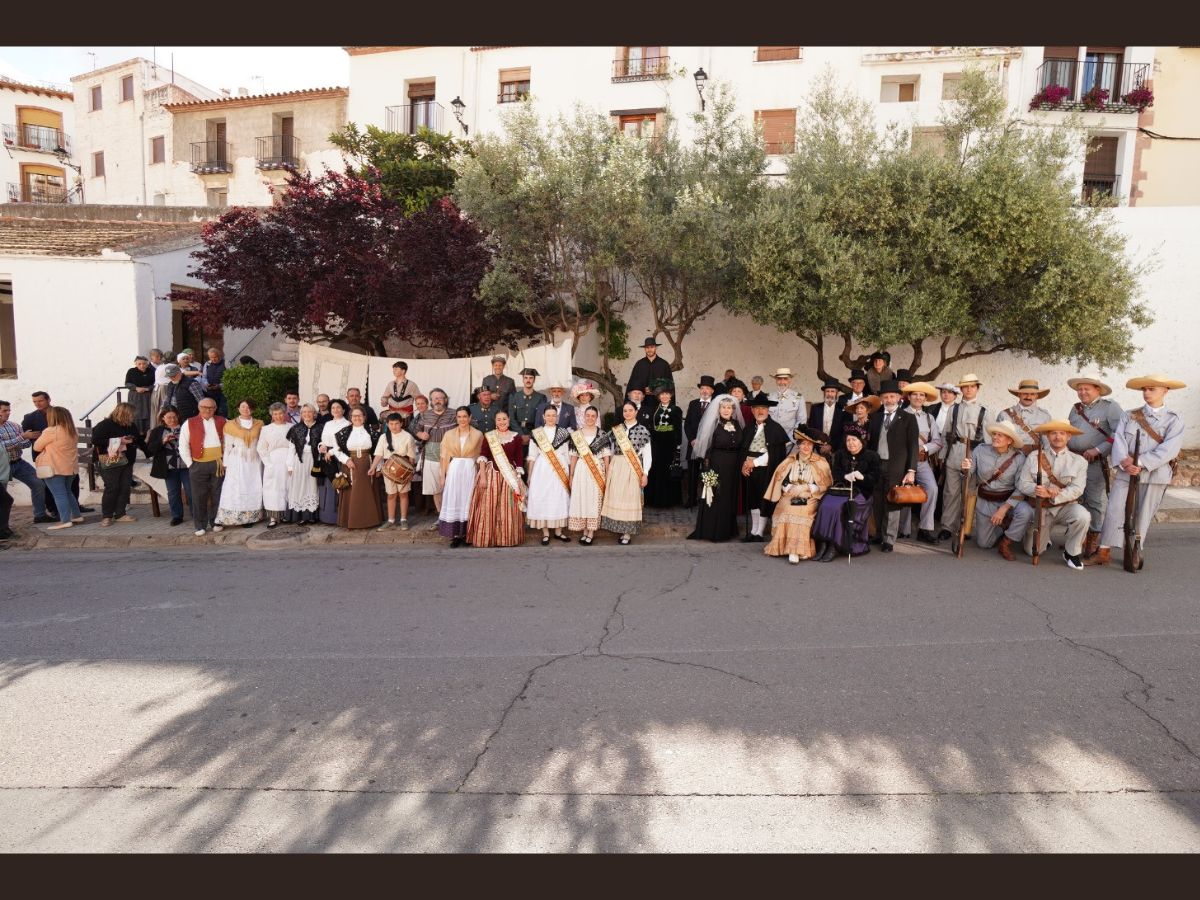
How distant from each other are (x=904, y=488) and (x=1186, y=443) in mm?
9649

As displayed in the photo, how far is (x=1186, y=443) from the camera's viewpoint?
14.6m

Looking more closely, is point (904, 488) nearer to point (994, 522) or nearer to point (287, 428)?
point (994, 522)

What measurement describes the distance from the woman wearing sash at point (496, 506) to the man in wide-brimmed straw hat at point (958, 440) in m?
5.15

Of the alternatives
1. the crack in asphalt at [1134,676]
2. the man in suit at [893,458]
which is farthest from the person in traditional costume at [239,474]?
the crack in asphalt at [1134,676]

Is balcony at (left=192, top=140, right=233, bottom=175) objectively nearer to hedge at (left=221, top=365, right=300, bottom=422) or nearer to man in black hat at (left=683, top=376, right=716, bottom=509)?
hedge at (left=221, top=365, right=300, bottom=422)

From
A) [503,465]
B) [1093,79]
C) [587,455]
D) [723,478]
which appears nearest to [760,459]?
[723,478]

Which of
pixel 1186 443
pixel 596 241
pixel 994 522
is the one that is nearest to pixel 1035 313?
pixel 994 522

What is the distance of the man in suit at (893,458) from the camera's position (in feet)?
29.3

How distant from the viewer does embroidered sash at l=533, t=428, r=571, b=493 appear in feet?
30.8

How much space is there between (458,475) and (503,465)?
1.92 feet

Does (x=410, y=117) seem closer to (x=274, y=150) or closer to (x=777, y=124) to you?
(x=274, y=150)

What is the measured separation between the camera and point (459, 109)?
82.0 feet

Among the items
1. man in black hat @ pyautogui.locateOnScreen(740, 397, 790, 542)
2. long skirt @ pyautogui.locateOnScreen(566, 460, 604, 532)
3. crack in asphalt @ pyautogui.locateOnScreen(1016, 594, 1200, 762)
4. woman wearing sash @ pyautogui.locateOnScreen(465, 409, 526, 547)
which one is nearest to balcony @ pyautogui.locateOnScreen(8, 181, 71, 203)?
woman wearing sash @ pyautogui.locateOnScreen(465, 409, 526, 547)

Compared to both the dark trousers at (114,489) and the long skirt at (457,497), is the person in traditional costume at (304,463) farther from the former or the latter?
the dark trousers at (114,489)
